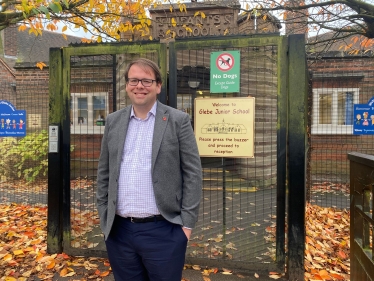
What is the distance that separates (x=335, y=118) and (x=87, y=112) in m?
8.84

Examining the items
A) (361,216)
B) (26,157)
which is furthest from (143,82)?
(26,157)

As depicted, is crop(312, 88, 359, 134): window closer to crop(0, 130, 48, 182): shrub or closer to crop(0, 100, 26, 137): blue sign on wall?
crop(0, 100, 26, 137): blue sign on wall

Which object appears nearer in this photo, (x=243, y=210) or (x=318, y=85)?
(x=243, y=210)

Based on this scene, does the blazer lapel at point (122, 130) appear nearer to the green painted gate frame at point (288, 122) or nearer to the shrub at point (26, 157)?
the green painted gate frame at point (288, 122)

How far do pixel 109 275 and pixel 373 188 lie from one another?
2875 mm

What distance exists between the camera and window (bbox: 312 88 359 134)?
9.59 metres

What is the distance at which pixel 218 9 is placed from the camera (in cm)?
703

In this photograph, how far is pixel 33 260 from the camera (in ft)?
13.0

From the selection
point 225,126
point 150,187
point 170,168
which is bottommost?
point 150,187

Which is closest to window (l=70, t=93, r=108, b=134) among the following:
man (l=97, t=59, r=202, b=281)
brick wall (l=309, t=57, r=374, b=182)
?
man (l=97, t=59, r=202, b=281)

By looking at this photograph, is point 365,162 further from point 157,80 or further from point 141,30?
point 141,30

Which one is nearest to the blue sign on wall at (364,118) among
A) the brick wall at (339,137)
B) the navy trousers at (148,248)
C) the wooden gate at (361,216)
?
the brick wall at (339,137)

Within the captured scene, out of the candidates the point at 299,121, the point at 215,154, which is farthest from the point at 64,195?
the point at 299,121

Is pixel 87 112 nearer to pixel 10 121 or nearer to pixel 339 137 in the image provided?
pixel 10 121
